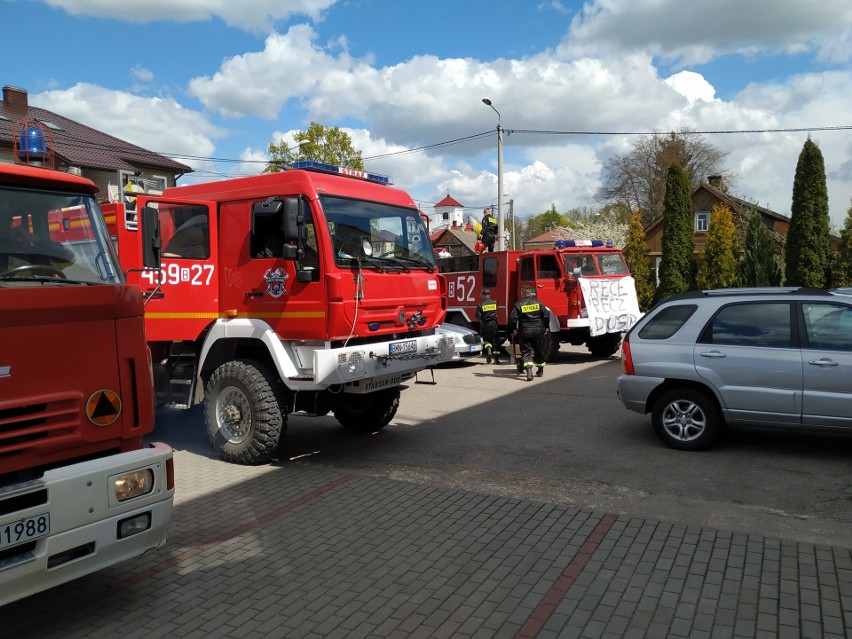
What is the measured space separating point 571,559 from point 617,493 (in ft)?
4.97

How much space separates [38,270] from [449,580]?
2958 millimetres

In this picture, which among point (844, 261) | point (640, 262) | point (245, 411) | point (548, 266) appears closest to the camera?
point (245, 411)

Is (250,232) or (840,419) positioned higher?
(250,232)

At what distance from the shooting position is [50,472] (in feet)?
10.6

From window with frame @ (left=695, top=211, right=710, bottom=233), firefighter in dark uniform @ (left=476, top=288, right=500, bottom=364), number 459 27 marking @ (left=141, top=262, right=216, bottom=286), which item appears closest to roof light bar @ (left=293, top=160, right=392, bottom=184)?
number 459 27 marking @ (left=141, top=262, right=216, bottom=286)

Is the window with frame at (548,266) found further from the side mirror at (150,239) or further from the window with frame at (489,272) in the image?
the side mirror at (150,239)

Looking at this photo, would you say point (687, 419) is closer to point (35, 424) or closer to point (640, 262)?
point (35, 424)

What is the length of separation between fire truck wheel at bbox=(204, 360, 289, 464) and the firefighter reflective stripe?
2.86 metres

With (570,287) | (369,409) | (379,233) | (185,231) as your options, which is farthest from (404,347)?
(570,287)

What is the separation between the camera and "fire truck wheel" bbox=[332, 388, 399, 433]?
8102 millimetres

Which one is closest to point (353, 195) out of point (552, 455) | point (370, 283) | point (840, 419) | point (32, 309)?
point (370, 283)

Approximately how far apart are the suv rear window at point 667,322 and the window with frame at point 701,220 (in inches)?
1622

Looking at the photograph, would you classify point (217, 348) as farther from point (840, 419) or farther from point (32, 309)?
point (840, 419)

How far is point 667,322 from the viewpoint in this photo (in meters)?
7.13
